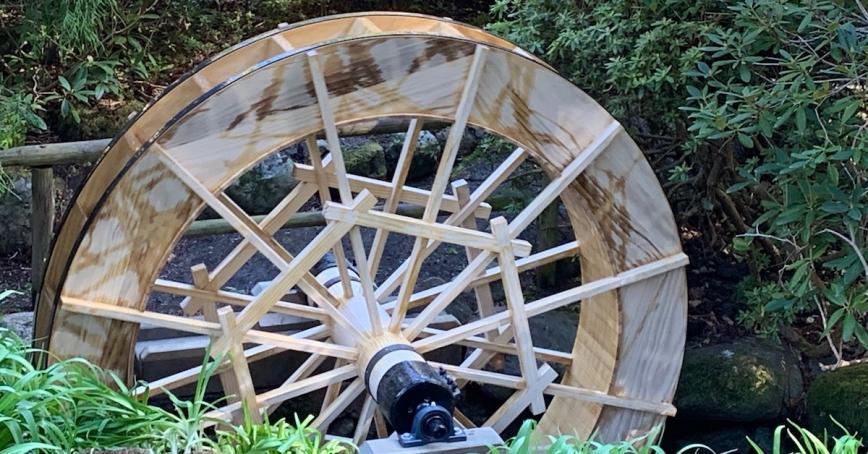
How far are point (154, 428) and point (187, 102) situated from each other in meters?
1.22

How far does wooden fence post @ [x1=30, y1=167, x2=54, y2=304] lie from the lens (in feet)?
13.5

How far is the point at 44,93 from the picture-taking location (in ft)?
19.0

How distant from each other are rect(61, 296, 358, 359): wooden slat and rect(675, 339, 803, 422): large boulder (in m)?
1.84

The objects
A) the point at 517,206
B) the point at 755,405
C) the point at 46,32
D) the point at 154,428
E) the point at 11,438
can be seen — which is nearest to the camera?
the point at 11,438

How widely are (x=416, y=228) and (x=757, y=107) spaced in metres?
1.27

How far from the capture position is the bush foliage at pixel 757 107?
3.45 meters

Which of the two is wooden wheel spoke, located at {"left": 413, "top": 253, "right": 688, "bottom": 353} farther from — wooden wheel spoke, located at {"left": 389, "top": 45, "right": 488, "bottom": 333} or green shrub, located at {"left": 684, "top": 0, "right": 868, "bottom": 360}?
green shrub, located at {"left": 684, "top": 0, "right": 868, "bottom": 360}

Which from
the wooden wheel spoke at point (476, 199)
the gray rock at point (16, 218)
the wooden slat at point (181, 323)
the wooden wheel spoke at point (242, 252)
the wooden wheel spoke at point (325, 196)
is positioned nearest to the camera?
the wooden slat at point (181, 323)

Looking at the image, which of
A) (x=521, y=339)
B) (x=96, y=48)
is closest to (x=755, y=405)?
(x=521, y=339)

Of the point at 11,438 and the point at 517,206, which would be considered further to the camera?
the point at 517,206

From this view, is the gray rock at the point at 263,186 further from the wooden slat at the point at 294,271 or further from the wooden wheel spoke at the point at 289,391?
the wooden slat at the point at 294,271

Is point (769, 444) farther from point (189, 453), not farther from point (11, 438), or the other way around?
point (11, 438)

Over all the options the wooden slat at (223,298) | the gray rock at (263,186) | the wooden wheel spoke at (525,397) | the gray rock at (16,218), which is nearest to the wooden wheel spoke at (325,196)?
the wooden slat at (223,298)

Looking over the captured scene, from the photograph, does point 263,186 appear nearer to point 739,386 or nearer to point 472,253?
point 472,253
